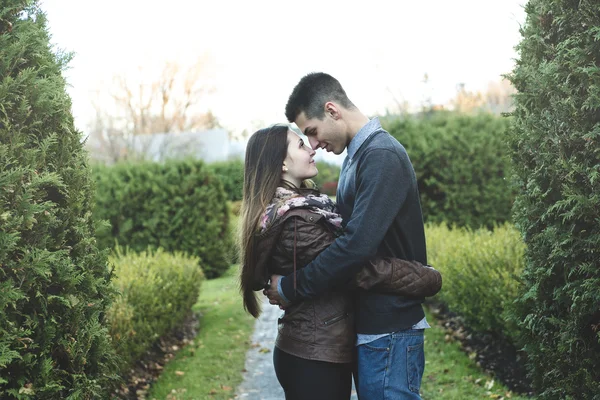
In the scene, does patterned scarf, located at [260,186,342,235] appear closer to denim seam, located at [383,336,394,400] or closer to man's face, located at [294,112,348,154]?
man's face, located at [294,112,348,154]

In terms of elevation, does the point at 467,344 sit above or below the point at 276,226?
below

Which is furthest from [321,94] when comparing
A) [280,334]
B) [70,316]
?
[70,316]

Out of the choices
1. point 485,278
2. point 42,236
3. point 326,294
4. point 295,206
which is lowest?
point 485,278

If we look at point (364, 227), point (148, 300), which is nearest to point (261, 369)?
point (148, 300)

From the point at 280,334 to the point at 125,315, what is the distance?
316 cm

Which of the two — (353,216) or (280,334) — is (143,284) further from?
(353,216)

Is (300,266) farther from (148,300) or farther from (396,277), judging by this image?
(148,300)

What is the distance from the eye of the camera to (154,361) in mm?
6875

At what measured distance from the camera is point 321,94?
10.7 feet

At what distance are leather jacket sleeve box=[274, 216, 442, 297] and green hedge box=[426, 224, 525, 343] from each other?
267 cm

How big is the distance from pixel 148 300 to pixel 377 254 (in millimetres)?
4123

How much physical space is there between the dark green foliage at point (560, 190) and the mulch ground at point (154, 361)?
317cm

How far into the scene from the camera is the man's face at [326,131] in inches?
129

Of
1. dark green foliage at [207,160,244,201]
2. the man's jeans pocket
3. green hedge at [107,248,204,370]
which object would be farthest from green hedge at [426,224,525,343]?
dark green foliage at [207,160,244,201]
